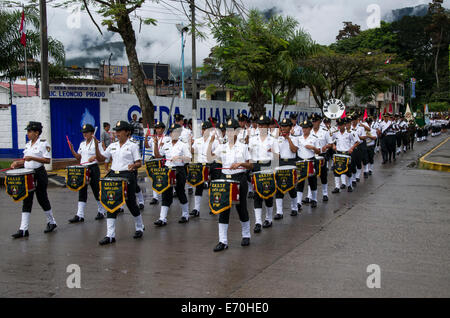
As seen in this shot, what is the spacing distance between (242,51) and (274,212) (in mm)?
13599

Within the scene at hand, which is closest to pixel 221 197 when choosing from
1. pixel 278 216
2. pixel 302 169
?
pixel 278 216

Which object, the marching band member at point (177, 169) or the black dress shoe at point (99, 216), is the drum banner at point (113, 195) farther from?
the black dress shoe at point (99, 216)

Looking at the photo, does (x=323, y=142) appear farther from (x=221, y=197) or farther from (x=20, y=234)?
(x=20, y=234)

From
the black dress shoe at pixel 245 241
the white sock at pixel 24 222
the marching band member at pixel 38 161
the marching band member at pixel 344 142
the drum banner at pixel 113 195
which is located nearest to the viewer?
the black dress shoe at pixel 245 241

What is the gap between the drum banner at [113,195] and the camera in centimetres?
714

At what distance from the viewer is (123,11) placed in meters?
14.8

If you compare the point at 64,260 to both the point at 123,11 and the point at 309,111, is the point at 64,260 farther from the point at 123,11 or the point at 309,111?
the point at 309,111

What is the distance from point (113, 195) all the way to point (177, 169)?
2024 mm

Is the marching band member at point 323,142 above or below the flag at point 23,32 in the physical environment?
below

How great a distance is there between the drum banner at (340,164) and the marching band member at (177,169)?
13.7 ft

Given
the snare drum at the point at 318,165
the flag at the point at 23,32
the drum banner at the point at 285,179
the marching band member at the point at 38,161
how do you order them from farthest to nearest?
the flag at the point at 23,32, the snare drum at the point at 318,165, the drum banner at the point at 285,179, the marching band member at the point at 38,161

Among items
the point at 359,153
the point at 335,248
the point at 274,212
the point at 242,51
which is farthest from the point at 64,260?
the point at 242,51

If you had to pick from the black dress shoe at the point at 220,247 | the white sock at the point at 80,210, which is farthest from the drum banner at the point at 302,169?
the white sock at the point at 80,210

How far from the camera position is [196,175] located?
9625 millimetres
